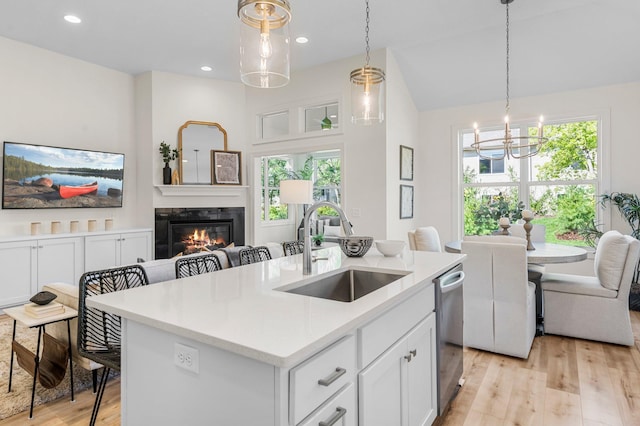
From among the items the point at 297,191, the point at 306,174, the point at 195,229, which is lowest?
the point at 195,229

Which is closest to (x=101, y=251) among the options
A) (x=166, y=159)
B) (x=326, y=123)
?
(x=166, y=159)

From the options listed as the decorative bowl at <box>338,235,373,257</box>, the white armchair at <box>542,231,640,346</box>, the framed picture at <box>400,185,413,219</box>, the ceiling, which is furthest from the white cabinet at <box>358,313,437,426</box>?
the framed picture at <box>400,185,413,219</box>

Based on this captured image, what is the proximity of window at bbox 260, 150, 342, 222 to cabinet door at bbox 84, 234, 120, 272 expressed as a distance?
346cm

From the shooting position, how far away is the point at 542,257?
3.27m

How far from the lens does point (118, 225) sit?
578cm

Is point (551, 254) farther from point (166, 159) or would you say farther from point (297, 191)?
point (166, 159)

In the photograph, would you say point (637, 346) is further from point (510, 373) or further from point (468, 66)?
point (468, 66)

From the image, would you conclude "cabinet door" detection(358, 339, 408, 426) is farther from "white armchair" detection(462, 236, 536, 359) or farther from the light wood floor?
"white armchair" detection(462, 236, 536, 359)

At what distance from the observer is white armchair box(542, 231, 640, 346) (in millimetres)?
3232

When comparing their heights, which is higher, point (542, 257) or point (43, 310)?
point (542, 257)

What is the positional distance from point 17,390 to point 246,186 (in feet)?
13.8

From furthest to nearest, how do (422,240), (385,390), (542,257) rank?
1. (422,240)
2. (542,257)
3. (385,390)

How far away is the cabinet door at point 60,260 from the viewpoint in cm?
454

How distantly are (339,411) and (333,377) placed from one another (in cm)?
13
